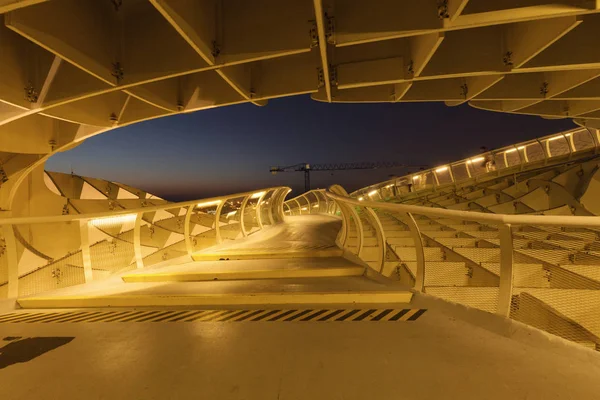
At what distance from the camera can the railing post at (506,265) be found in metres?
2.67

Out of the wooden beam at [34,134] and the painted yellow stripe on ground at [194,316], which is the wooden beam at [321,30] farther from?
the wooden beam at [34,134]

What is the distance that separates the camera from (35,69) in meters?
6.08

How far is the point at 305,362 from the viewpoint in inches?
90.3

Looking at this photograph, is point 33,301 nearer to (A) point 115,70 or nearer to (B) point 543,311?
(A) point 115,70

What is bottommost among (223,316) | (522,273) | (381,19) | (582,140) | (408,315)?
(522,273)

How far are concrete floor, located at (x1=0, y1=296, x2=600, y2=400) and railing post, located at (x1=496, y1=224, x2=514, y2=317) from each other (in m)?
0.21

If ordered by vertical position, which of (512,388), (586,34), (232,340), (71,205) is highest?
(586,34)

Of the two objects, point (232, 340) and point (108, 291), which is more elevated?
point (108, 291)

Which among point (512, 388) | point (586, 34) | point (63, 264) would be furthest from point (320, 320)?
point (586, 34)

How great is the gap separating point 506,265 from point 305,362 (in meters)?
1.89

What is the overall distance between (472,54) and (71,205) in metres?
18.9

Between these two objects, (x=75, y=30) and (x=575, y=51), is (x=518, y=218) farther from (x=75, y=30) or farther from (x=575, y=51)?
(x=75, y=30)

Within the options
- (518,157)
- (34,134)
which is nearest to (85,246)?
(34,134)

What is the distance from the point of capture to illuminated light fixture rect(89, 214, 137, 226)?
453 centimetres
